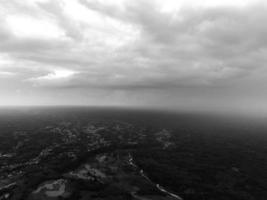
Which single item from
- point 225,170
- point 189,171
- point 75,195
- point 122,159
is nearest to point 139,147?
point 122,159

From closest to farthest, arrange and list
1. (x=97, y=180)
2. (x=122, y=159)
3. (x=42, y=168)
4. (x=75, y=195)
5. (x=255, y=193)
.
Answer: (x=75, y=195)
(x=255, y=193)
(x=97, y=180)
(x=42, y=168)
(x=122, y=159)

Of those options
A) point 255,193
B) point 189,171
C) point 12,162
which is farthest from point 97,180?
point 255,193

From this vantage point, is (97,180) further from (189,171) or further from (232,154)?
(232,154)

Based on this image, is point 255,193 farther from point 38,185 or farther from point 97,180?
point 38,185

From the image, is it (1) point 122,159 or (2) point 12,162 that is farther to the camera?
(1) point 122,159

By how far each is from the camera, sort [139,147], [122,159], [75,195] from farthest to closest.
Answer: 1. [139,147]
2. [122,159]
3. [75,195]

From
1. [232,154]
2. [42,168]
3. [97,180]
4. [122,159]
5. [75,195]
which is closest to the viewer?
[75,195]

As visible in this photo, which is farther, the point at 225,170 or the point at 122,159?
the point at 122,159

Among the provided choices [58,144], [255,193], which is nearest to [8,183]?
[58,144]

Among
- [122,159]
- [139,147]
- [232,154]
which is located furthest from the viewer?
[139,147]
